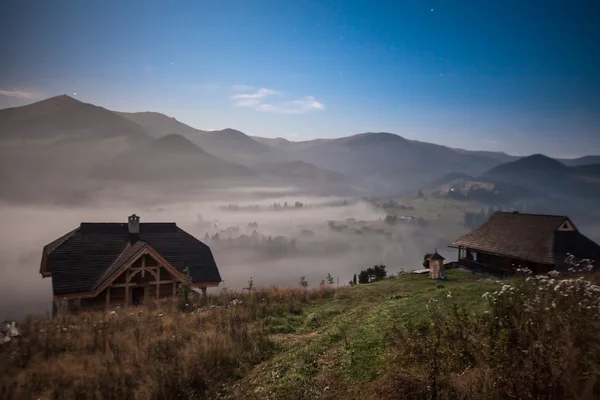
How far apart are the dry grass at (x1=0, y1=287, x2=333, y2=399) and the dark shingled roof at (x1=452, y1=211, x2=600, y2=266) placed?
28359 millimetres

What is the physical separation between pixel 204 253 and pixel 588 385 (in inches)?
968

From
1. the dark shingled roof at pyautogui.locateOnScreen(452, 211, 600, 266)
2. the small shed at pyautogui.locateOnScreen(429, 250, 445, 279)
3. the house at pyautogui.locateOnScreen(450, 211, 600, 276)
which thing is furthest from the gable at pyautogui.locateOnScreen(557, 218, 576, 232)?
the small shed at pyautogui.locateOnScreen(429, 250, 445, 279)

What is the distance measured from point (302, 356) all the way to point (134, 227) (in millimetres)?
21604

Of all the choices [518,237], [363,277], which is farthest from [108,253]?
[518,237]

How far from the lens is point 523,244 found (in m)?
31.3

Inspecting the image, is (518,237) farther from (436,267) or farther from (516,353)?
(516,353)

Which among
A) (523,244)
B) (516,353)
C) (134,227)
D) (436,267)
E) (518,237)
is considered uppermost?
(134,227)

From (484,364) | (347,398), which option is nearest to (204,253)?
(347,398)

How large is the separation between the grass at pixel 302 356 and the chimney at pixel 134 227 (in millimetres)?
12162

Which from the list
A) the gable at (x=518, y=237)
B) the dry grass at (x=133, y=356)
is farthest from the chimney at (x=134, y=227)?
the gable at (x=518, y=237)

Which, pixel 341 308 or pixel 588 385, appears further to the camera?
pixel 341 308

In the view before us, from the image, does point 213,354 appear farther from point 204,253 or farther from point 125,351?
point 204,253

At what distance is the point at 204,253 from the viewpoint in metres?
25.8

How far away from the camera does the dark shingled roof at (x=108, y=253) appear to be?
2144cm
